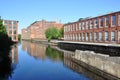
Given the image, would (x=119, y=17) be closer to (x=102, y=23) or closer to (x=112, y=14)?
(x=112, y=14)

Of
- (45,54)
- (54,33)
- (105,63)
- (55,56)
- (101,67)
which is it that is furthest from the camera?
(54,33)

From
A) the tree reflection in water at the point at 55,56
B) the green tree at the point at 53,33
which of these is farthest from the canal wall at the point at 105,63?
the green tree at the point at 53,33

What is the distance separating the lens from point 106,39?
48219 mm

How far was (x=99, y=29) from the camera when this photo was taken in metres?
51.6

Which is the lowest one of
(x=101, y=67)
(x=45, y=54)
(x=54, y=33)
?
(x=45, y=54)

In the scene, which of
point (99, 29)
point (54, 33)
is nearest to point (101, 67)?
point (99, 29)

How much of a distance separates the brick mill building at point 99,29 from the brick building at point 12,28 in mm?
75037

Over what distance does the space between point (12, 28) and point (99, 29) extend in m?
96.0

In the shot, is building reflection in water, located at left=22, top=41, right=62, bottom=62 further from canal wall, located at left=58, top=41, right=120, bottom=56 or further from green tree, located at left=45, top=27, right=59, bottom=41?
green tree, located at left=45, top=27, right=59, bottom=41

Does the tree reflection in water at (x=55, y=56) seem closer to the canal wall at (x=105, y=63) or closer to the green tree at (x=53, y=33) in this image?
the canal wall at (x=105, y=63)

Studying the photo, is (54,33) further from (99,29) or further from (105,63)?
(105,63)

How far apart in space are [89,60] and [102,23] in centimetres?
2496

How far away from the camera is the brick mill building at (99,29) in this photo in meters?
45.3

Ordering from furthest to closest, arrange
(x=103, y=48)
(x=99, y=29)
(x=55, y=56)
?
(x=99, y=29) < (x=103, y=48) < (x=55, y=56)
